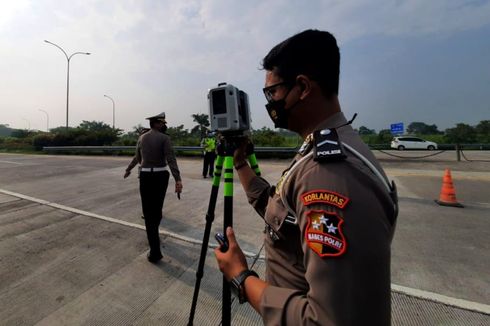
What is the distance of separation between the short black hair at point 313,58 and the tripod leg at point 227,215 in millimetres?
828

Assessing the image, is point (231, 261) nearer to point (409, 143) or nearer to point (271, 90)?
point (271, 90)

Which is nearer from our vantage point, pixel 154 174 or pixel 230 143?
pixel 230 143

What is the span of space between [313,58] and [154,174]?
10.2ft

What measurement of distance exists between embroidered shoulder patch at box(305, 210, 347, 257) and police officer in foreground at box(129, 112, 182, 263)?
3109 millimetres

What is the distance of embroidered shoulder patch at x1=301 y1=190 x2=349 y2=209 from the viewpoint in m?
0.75

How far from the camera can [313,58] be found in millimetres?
1005

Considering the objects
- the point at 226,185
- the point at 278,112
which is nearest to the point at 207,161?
the point at 226,185

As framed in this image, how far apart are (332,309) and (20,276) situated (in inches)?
151

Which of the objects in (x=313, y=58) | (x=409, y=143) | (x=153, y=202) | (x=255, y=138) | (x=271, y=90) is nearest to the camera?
(x=313, y=58)

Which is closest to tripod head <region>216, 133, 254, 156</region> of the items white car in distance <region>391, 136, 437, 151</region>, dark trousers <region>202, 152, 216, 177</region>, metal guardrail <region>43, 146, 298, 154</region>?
dark trousers <region>202, 152, 216, 177</region>

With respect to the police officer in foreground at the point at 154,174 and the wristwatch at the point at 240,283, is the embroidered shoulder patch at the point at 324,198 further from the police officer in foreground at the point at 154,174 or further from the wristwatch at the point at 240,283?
the police officer in foreground at the point at 154,174

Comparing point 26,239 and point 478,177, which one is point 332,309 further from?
point 478,177

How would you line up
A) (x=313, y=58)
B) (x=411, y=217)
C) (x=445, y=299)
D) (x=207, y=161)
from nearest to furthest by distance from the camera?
(x=313, y=58)
(x=445, y=299)
(x=411, y=217)
(x=207, y=161)

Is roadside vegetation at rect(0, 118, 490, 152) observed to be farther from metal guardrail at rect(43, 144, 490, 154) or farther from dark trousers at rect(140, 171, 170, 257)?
dark trousers at rect(140, 171, 170, 257)
